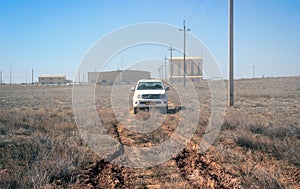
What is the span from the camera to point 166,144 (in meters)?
8.45

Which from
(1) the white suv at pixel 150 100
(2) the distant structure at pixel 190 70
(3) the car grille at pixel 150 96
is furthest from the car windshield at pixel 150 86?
(2) the distant structure at pixel 190 70

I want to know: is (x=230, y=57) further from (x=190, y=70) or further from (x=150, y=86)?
(x=190, y=70)

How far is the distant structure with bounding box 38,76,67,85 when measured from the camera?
119769 millimetres

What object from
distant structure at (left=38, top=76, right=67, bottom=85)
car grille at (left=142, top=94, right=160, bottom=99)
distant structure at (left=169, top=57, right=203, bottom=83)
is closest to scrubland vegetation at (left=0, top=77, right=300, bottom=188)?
car grille at (left=142, top=94, right=160, bottom=99)

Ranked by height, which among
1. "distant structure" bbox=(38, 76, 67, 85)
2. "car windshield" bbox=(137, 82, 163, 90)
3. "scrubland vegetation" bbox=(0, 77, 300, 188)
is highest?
"distant structure" bbox=(38, 76, 67, 85)

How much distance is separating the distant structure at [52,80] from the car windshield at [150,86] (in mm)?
107734

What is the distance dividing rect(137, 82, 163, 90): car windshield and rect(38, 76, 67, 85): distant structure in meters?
108

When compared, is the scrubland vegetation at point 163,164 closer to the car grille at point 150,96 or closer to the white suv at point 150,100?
the white suv at point 150,100

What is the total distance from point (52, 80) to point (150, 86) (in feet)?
367

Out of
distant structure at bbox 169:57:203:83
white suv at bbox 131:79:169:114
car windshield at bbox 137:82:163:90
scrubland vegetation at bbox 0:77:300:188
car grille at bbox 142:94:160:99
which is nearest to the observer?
scrubland vegetation at bbox 0:77:300:188

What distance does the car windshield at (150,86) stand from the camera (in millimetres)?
17656

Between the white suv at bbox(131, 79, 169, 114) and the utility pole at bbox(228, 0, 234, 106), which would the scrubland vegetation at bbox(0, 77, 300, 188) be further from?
the utility pole at bbox(228, 0, 234, 106)

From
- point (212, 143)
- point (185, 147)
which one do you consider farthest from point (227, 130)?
point (185, 147)

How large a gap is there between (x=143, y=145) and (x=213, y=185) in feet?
11.7
